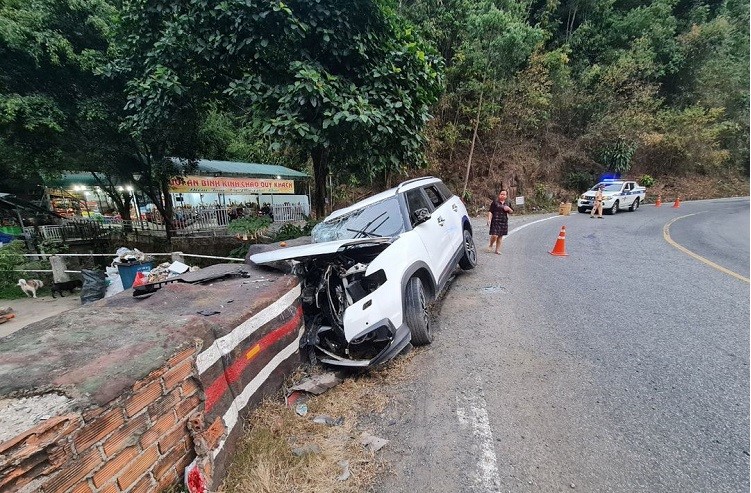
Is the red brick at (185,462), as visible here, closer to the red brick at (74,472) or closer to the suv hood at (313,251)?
the red brick at (74,472)

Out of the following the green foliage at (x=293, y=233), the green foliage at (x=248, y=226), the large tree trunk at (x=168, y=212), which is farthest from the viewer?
the large tree trunk at (x=168, y=212)

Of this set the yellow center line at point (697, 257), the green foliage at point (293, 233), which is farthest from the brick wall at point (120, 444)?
the yellow center line at point (697, 257)

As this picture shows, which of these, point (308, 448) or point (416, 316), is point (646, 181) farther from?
point (308, 448)

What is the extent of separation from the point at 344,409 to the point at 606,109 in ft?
76.9

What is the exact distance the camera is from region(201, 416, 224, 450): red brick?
183 centimetres

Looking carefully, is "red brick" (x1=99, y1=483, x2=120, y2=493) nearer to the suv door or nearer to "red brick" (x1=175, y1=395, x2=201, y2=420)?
"red brick" (x1=175, y1=395, x2=201, y2=420)

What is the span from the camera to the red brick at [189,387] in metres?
1.73

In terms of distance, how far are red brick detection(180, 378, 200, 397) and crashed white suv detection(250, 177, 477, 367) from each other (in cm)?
130

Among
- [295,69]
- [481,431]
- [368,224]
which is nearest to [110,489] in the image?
[481,431]

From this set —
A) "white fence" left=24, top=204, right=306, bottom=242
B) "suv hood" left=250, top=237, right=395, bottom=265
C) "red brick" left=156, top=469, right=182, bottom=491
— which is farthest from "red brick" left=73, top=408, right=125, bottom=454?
"white fence" left=24, top=204, right=306, bottom=242

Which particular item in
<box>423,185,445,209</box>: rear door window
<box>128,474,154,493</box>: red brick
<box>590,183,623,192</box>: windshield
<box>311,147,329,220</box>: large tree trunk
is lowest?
<box>128,474,154,493</box>: red brick

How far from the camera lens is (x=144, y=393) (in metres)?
1.52

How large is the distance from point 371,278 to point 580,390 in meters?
2.05

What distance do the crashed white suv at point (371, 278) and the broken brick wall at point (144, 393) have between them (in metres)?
0.71
